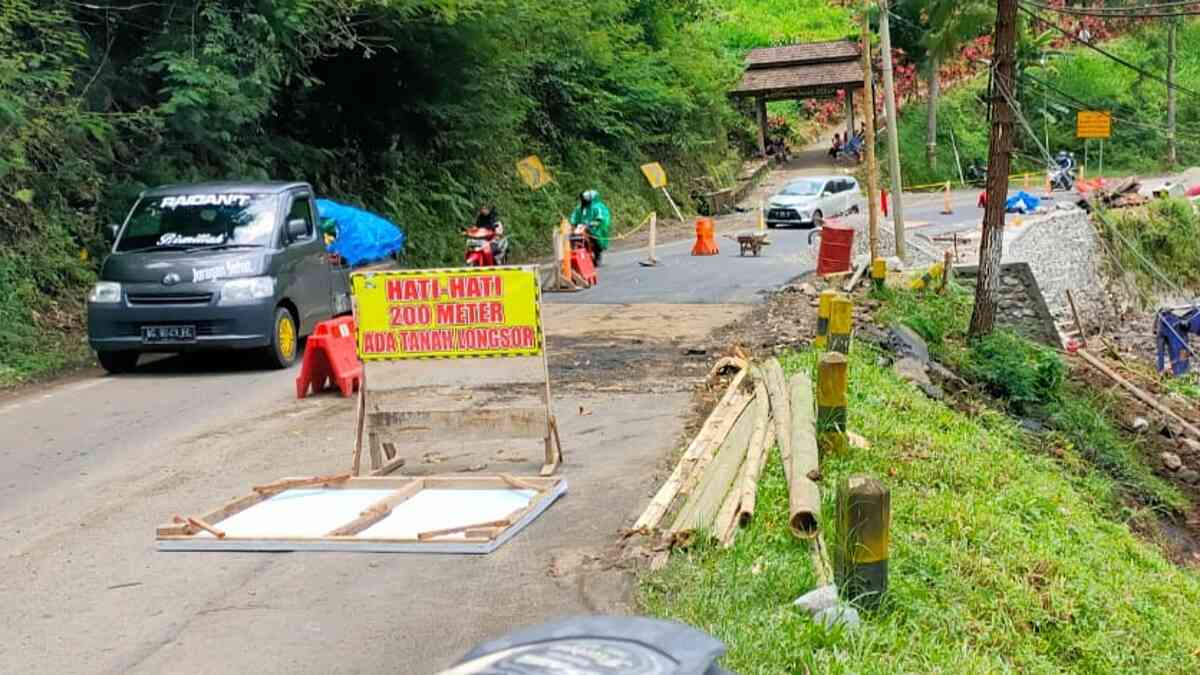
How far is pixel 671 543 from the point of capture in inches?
271

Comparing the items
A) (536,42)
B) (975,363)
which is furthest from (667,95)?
(975,363)

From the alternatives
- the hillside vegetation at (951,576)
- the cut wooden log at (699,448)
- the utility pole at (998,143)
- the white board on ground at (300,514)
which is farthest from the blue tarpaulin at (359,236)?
the white board on ground at (300,514)

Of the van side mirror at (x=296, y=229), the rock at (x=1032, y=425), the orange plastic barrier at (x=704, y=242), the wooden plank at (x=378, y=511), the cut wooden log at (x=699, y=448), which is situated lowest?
the rock at (x=1032, y=425)

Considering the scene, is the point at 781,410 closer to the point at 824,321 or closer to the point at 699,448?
the point at 699,448

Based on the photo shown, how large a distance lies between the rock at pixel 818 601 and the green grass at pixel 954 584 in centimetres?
7

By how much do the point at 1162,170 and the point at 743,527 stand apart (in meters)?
65.7

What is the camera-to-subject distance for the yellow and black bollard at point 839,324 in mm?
12836

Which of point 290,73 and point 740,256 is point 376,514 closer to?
point 290,73

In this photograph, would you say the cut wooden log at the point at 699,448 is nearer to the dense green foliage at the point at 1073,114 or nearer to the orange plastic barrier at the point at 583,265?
the orange plastic barrier at the point at 583,265

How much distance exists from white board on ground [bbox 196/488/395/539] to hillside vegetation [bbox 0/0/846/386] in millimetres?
7308

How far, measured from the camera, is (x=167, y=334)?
45.0 ft

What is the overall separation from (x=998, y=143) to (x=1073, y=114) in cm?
5263

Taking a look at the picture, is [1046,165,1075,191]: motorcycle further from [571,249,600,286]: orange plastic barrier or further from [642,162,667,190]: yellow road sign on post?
[571,249,600,286]: orange plastic barrier

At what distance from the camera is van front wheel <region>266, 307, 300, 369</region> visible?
14086 millimetres
